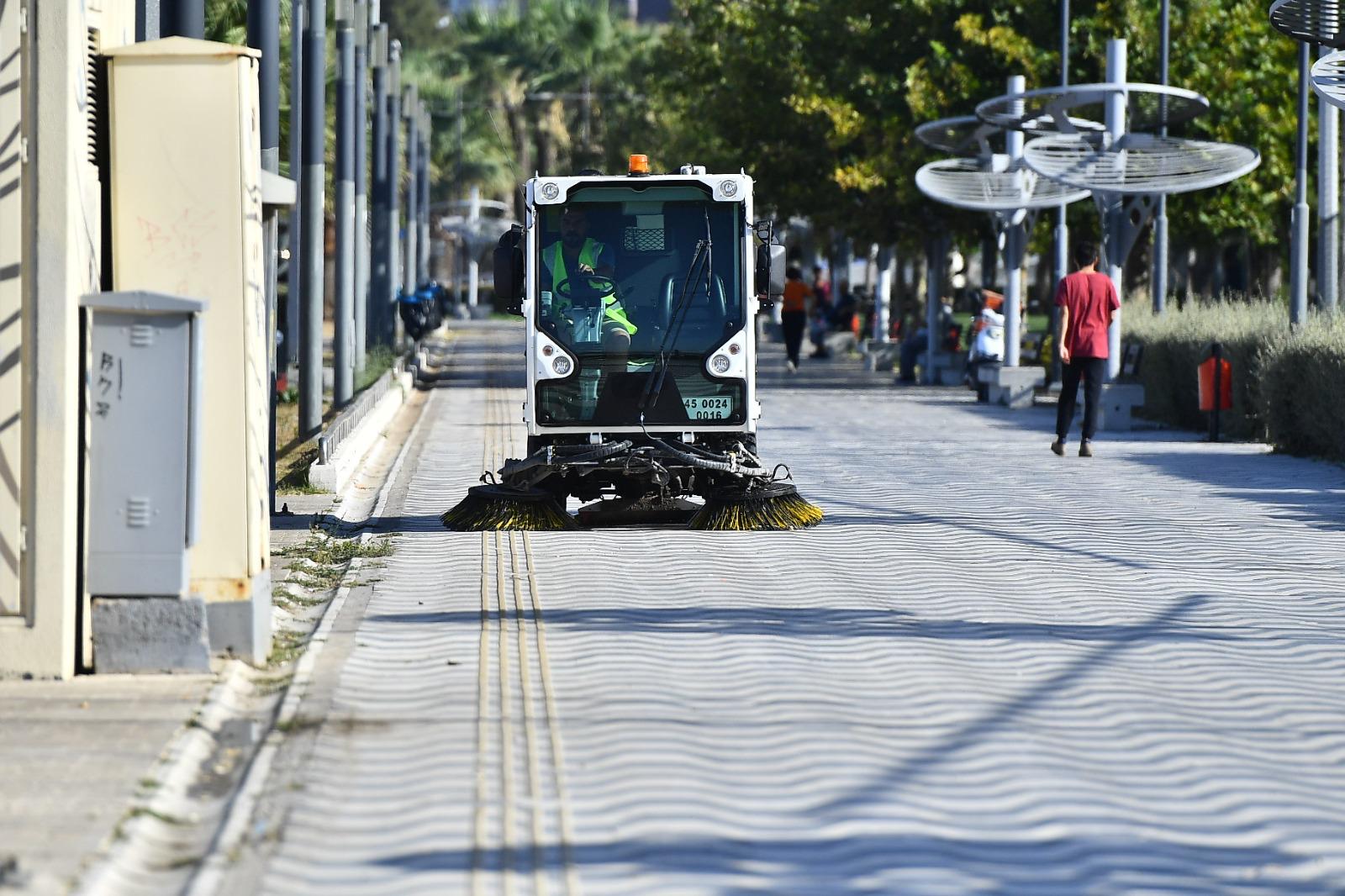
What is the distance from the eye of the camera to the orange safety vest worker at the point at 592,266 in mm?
14109

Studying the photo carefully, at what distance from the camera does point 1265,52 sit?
32.8 m

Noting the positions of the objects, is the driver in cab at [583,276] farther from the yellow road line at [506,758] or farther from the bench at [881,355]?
the bench at [881,355]

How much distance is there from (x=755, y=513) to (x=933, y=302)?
22156mm

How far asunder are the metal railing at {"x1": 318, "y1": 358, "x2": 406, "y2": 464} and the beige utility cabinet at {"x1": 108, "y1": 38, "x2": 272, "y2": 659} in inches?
293

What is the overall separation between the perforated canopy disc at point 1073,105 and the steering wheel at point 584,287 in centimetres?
990

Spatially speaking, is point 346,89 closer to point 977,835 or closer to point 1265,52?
point 1265,52

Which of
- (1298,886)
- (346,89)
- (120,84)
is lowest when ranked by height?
(1298,886)

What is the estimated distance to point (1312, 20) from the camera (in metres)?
15.4

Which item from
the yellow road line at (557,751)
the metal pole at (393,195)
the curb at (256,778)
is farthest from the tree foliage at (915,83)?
the curb at (256,778)

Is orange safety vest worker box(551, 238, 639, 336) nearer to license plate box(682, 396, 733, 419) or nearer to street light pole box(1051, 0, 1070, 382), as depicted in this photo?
license plate box(682, 396, 733, 419)

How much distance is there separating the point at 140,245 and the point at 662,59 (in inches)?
1458

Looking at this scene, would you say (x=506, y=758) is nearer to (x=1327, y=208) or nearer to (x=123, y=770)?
(x=123, y=770)

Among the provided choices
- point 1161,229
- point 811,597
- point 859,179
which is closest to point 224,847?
point 811,597

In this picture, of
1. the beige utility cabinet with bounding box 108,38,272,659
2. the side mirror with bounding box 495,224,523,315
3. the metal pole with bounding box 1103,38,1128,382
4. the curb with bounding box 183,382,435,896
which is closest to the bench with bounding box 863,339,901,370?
the metal pole with bounding box 1103,38,1128,382
